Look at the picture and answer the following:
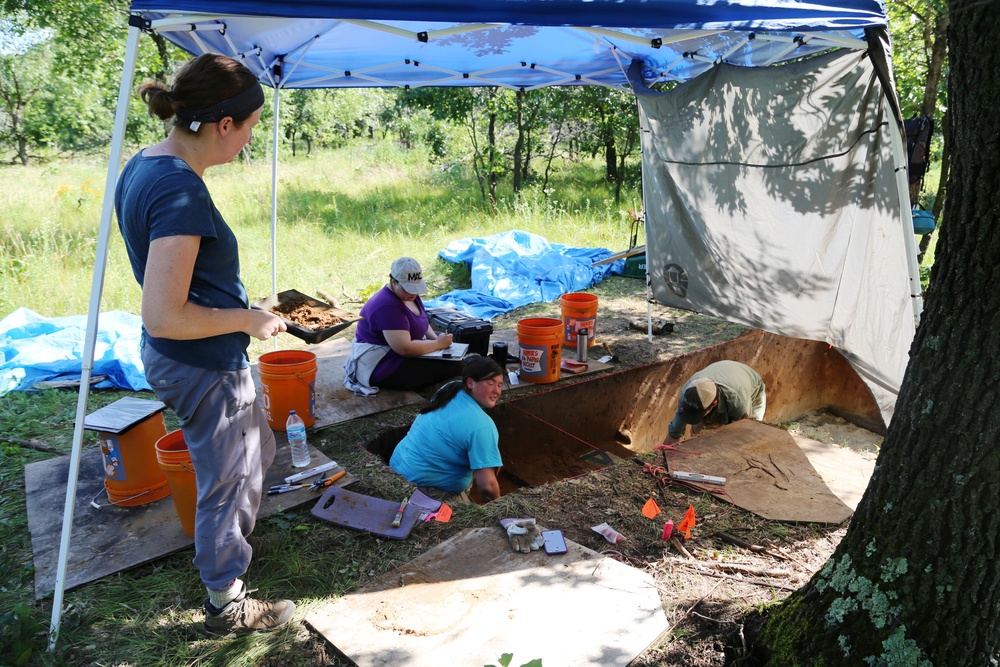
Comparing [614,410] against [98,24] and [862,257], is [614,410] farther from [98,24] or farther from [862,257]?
[98,24]

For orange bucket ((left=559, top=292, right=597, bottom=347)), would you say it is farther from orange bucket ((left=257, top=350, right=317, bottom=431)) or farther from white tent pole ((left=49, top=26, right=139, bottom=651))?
white tent pole ((left=49, top=26, right=139, bottom=651))

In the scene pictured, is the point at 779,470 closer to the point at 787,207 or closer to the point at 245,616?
the point at 787,207

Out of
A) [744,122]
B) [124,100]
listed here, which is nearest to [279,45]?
[124,100]

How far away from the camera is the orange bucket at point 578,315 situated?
578 centimetres

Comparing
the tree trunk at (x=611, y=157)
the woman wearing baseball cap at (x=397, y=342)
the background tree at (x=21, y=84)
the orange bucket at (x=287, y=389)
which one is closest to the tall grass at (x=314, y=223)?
the tree trunk at (x=611, y=157)

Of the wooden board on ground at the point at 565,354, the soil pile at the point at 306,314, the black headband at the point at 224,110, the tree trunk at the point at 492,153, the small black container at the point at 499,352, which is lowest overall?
the wooden board on ground at the point at 565,354

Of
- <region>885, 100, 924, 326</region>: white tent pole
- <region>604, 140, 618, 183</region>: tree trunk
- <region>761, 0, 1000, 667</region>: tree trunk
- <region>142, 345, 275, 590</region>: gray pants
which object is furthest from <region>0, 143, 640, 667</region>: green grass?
<region>885, 100, 924, 326</region>: white tent pole

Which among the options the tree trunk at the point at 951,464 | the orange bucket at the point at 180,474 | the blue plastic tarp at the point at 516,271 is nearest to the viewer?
the tree trunk at the point at 951,464

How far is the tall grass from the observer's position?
7086 millimetres

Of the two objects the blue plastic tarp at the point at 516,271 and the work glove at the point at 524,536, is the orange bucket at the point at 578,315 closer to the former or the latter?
the blue plastic tarp at the point at 516,271

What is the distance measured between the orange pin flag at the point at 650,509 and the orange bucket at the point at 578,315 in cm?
231

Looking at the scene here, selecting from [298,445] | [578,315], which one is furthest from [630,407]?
[298,445]

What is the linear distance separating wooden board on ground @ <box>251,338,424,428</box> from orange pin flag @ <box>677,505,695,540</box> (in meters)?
2.17

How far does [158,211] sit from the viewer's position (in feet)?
6.62
